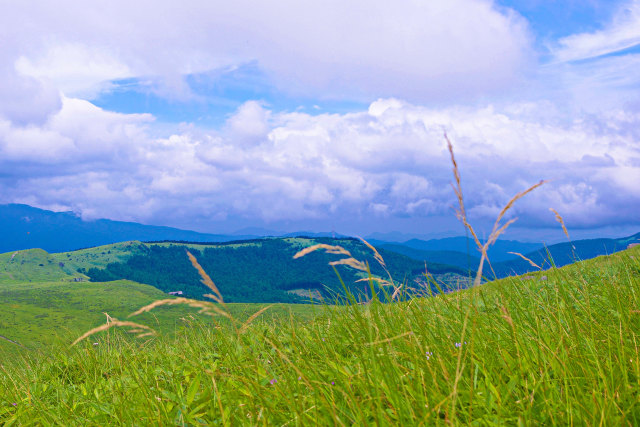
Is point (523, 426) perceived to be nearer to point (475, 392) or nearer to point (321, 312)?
point (475, 392)

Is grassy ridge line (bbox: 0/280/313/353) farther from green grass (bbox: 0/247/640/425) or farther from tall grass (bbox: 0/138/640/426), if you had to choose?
green grass (bbox: 0/247/640/425)

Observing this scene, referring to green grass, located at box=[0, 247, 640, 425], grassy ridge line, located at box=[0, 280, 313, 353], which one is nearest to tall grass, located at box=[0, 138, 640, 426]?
green grass, located at box=[0, 247, 640, 425]

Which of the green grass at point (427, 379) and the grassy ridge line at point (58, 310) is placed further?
the grassy ridge line at point (58, 310)

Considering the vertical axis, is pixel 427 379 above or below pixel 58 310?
above

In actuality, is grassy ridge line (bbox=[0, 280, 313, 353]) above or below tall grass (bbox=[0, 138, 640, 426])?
below

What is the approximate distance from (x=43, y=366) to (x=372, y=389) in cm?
766

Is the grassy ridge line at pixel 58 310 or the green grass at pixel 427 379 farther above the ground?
the green grass at pixel 427 379

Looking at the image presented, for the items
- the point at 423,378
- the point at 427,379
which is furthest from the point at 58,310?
the point at 423,378

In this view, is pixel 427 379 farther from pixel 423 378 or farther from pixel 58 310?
pixel 58 310

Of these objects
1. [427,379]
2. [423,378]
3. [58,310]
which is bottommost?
[58,310]

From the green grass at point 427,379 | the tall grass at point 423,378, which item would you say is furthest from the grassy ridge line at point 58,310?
the green grass at point 427,379

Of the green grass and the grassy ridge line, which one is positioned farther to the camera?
the grassy ridge line

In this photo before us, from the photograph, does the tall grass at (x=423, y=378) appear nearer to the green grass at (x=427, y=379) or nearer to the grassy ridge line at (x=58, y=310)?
the green grass at (x=427, y=379)

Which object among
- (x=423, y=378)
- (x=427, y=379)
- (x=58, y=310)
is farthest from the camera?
(x=58, y=310)
